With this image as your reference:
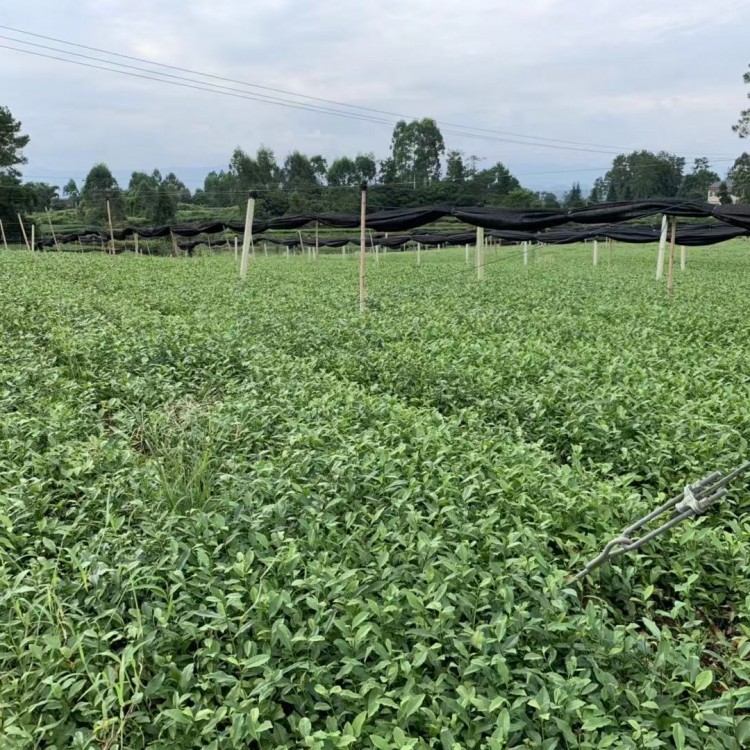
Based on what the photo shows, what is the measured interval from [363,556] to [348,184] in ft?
185

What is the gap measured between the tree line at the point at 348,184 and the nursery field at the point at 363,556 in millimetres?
26017

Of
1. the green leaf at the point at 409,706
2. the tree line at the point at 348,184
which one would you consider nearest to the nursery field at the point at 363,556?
the green leaf at the point at 409,706

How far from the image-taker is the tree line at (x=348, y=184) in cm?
4347

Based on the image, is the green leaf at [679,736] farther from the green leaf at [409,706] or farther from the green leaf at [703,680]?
the green leaf at [409,706]

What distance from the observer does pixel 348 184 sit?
55844mm

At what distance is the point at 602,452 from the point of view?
12.8ft

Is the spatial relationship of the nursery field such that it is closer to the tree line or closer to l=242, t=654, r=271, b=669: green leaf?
l=242, t=654, r=271, b=669: green leaf

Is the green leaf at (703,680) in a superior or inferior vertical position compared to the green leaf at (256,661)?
inferior

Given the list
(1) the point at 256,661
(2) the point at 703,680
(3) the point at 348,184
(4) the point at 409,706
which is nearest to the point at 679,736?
(2) the point at 703,680

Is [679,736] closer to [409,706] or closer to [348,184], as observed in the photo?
[409,706]

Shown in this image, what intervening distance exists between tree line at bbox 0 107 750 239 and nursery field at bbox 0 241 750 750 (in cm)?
2602

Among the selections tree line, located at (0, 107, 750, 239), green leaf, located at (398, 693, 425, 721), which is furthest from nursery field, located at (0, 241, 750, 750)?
tree line, located at (0, 107, 750, 239)

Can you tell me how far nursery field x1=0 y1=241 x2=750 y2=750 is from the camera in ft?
Result: 5.99

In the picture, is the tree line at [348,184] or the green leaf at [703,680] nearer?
the green leaf at [703,680]
